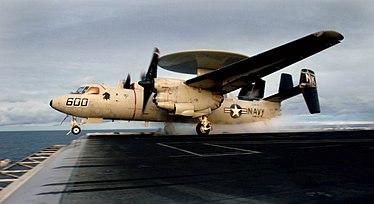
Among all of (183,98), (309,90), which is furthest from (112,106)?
(309,90)

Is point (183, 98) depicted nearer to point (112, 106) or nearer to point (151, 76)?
point (151, 76)

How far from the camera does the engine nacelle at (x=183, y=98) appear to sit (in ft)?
73.4

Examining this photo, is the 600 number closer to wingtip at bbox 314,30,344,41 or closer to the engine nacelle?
the engine nacelle

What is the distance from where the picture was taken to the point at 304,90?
31812 millimetres

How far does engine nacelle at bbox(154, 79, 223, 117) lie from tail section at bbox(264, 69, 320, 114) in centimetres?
1011

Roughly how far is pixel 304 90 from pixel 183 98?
15861 mm

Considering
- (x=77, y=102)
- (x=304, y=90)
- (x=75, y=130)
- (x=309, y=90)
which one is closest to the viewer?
(x=77, y=102)

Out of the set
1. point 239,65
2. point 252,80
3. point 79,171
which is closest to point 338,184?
point 79,171

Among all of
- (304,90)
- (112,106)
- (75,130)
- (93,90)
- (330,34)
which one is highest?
Answer: (330,34)

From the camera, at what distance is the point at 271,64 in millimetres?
21078

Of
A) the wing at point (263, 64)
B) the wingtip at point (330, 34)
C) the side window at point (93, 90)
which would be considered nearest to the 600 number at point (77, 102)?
the side window at point (93, 90)

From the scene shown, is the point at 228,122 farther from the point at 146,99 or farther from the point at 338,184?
the point at 338,184

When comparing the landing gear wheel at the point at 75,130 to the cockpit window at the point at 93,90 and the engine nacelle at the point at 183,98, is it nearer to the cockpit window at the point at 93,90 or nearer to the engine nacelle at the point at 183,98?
the cockpit window at the point at 93,90

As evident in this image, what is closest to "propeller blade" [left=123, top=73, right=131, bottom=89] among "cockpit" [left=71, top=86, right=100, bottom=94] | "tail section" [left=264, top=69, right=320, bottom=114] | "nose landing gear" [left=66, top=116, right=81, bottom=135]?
"cockpit" [left=71, top=86, right=100, bottom=94]
